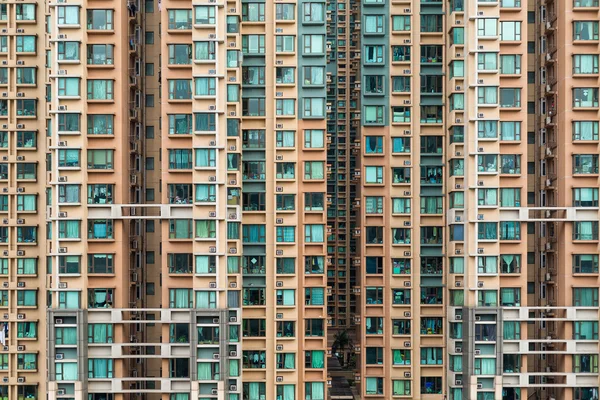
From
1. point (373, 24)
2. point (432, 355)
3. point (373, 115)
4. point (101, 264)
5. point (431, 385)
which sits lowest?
point (431, 385)

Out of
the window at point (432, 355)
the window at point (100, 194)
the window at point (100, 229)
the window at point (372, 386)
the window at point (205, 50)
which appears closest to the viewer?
the window at point (205, 50)

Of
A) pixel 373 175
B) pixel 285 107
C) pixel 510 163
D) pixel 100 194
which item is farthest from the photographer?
pixel 373 175

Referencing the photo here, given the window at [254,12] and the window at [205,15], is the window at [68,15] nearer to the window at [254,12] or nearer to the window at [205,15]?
the window at [205,15]

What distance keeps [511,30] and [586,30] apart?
514 cm

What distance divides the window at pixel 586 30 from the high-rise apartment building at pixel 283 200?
13cm

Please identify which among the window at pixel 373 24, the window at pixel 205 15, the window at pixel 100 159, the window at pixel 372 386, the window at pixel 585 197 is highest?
the window at pixel 373 24

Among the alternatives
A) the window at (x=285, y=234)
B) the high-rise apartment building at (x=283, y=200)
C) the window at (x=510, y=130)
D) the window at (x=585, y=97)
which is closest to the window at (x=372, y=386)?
the high-rise apartment building at (x=283, y=200)

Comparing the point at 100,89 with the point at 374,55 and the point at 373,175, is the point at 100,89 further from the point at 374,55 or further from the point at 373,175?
the point at 373,175

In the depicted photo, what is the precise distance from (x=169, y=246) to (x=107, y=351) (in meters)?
8.23

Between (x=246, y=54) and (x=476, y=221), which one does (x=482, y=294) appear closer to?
(x=476, y=221)

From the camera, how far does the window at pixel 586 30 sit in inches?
1916

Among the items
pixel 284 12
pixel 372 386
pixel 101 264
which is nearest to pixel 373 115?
pixel 284 12

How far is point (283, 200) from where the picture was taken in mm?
51938

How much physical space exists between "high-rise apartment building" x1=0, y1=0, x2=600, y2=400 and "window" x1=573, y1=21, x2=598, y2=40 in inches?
5.3
